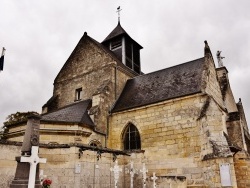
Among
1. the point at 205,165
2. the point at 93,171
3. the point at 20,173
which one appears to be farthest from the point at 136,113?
the point at 20,173

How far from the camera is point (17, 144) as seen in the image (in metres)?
8.52

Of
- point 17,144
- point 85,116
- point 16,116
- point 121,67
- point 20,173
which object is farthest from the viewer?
point 16,116

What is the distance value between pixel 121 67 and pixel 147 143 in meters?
6.60

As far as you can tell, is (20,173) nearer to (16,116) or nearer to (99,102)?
(99,102)

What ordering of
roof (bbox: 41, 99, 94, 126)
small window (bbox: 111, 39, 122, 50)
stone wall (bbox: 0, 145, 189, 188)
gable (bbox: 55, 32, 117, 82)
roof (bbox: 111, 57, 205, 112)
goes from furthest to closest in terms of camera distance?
small window (bbox: 111, 39, 122, 50), gable (bbox: 55, 32, 117, 82), roof (bbox: 111, 57, 205, 112), roof (bbox: 41, 99, 94, 126), stone wall (bbox: 0, 145, 189, 188)

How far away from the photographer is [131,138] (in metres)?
14.4

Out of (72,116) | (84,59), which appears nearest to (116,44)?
(84,59)

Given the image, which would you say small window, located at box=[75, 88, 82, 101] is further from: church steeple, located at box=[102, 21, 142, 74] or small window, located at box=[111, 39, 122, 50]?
small window, located at box=[111, 39, 122, 50]

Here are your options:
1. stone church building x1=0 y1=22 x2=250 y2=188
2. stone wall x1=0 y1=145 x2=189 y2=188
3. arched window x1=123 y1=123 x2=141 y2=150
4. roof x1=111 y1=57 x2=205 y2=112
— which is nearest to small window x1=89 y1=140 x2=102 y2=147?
stone church building x1=0 y1=22 x2=250 y2=188

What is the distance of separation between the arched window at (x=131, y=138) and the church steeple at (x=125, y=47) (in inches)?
294

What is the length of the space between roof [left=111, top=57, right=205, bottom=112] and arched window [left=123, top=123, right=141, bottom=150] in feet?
4.03

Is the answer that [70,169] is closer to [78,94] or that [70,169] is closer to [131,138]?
[131,138]

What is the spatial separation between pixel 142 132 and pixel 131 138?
92 centimetres

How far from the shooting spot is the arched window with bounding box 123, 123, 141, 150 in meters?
14.1
